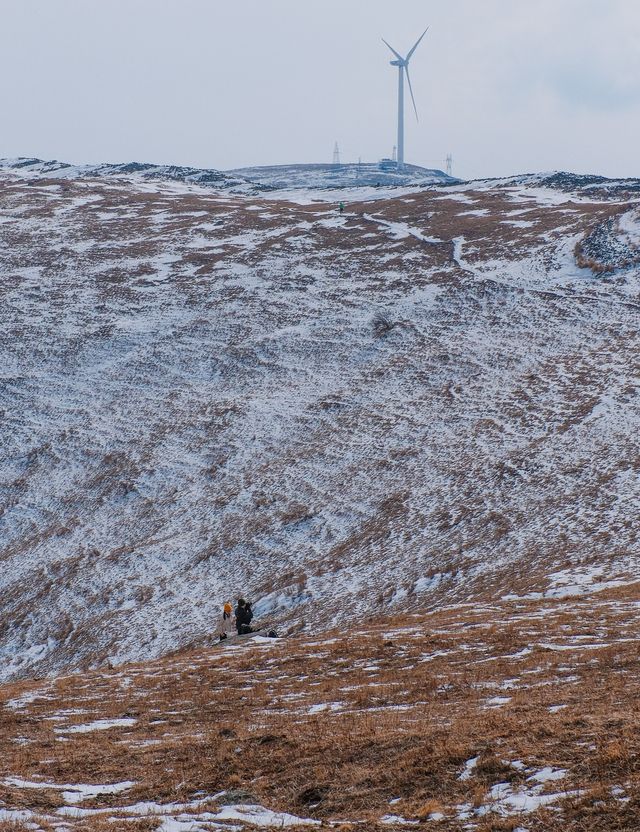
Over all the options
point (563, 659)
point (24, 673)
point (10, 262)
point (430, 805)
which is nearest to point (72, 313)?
point (10, 262)

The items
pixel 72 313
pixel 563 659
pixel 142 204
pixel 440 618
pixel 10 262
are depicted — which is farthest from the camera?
pixel 142 204

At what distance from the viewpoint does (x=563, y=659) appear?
1647cm

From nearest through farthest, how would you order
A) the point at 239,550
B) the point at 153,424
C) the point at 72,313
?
the point at 239,550, the point at 153,424, the point at 72,313

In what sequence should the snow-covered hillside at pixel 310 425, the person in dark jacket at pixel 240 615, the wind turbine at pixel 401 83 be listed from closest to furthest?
the person in dark jacket at pixel 240 615 < the snow-covered hillside at pixel 310 425 < the wind turbine at pixel 401 83

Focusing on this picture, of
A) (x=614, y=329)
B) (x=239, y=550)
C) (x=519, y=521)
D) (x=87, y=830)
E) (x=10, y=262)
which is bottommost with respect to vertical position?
(x=239, y=550)

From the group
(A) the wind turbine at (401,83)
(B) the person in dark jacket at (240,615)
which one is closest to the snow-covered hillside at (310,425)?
(B) the person in dark jacket at (240,615)

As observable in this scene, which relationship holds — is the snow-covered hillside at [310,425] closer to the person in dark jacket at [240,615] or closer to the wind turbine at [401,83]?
the person in dark jacket at [240,615]

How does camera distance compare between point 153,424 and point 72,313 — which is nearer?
point 153,424

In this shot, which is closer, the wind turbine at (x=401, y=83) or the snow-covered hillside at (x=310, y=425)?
the snow-covered hillside at (x=310, y=425)

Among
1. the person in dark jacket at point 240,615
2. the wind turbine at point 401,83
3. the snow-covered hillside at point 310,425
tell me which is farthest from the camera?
the wind turbine at point 401,83

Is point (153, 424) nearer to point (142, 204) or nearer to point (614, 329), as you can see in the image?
point (614, 329)

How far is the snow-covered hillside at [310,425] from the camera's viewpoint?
30.3 meters

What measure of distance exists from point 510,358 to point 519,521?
60.1ft

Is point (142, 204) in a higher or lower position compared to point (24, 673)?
higher
